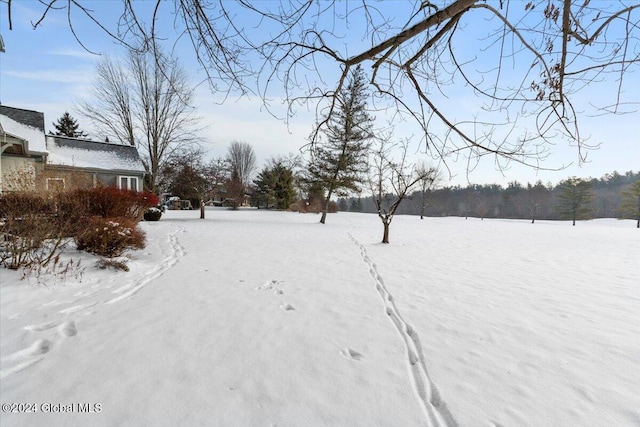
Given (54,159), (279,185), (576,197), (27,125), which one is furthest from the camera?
(576,197)

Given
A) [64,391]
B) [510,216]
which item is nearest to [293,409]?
[64,391]

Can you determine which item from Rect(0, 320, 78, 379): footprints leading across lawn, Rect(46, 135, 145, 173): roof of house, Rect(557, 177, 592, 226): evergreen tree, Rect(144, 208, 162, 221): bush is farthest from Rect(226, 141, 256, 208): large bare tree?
Rect(557, 177, 592, 226): evergreen tree

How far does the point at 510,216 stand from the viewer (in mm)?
53875

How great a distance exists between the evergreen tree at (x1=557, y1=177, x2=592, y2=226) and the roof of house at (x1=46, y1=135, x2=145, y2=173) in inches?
1872

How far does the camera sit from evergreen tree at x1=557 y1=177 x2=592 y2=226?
34.9 metres

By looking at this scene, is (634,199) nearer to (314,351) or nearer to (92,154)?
(314,351)

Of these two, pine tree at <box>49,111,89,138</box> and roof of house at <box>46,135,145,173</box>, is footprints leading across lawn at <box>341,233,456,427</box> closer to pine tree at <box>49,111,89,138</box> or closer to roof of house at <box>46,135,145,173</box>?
roof of house at <box>46,135,145,173</box>

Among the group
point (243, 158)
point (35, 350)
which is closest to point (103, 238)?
point (35, 350)

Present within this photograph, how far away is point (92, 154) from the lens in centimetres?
1728

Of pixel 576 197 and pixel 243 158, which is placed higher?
pixel 243 158

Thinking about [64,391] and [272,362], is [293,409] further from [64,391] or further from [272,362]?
[64,391]

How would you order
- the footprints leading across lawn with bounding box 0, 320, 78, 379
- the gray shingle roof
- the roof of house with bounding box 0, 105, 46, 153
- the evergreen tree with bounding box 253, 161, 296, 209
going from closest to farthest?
the footprints leading across lawn with bounding box 0, 320, 78, 379 < the roof of house with bounding box 0, 105, 46, 153 < the gray shingle roof < the evergreen tree with bounding box 253, 161, 296, 209

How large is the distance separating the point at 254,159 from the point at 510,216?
51786 millimetres

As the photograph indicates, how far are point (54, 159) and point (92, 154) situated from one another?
2566 millimetres
